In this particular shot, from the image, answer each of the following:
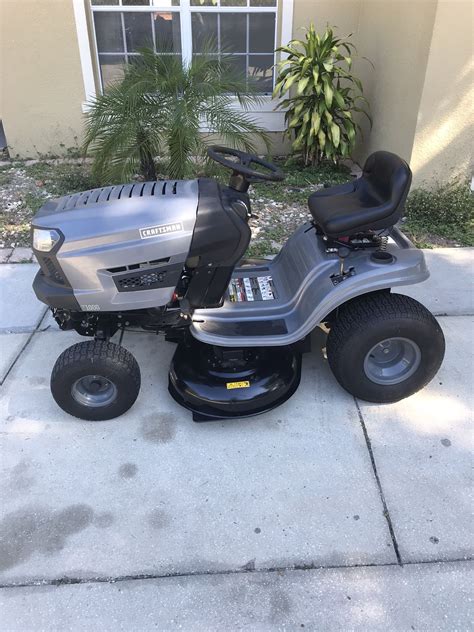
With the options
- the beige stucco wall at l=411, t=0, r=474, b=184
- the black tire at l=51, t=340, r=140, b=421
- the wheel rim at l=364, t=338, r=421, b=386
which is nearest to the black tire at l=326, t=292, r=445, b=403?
the wheel rim at l=364, t=338, r=421, b=386

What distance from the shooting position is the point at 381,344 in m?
2.58

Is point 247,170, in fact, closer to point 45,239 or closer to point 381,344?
point 45,239

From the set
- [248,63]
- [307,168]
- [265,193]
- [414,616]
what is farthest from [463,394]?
[248,63]

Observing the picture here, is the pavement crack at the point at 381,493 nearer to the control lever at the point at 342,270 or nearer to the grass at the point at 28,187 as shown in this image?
the control lever at the point at 342,270

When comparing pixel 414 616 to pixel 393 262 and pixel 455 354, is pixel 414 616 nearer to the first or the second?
pixel 393 262

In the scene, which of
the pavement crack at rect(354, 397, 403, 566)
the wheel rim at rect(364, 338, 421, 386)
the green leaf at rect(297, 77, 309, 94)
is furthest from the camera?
the green leaf at rect(297, 77, 309, 94)

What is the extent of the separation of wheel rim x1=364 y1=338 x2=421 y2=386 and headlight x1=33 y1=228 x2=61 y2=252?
1.61 m

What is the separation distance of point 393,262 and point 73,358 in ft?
5.25

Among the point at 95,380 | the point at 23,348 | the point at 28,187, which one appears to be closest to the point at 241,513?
the point at 95,380

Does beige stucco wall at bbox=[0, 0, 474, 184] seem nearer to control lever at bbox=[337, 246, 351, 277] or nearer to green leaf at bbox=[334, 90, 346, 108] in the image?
green leaf at bbox=[334, 90, 346, 108]

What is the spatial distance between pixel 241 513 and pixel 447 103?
12.9ft

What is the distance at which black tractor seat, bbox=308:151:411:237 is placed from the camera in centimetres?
238

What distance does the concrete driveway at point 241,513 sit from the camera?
1803mm

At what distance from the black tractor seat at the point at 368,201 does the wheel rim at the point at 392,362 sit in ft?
2.05
